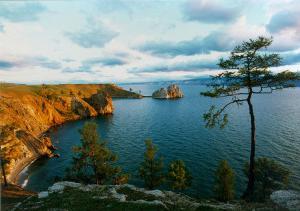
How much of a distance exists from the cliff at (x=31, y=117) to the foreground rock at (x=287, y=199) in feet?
168

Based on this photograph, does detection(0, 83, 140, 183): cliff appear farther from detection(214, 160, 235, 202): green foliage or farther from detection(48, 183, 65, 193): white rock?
detection(214, 160, 235, 202): green foliage

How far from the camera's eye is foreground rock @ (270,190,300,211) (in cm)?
2423

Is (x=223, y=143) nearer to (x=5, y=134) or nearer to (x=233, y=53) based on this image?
(x=233, y=53)

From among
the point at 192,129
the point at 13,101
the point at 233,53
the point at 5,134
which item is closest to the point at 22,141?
the point at 5,134

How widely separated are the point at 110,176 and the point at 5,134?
3357 centimetres

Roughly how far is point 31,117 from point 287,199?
114636 mm

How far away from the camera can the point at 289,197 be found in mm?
26625

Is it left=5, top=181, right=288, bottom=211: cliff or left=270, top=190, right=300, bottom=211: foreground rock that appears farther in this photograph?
left=270, top=190, right=300, bottom=211: foreground rock

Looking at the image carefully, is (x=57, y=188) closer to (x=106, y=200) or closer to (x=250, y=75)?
(x=106, y=200)

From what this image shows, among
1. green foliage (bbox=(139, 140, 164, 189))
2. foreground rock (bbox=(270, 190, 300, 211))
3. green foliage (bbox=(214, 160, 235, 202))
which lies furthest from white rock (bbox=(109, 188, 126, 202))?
green foliage (bbox=(214, 160, 235, 202))

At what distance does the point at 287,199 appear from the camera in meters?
26.3

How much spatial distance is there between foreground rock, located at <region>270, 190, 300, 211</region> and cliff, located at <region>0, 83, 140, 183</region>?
51.1m

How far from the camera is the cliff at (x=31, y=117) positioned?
63.2 metres

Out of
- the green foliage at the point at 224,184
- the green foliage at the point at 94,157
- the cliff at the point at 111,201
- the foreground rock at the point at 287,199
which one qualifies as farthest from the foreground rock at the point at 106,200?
the green foliage at the point at 224,184
